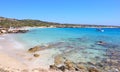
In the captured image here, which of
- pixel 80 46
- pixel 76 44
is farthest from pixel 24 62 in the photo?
pixel 76 44

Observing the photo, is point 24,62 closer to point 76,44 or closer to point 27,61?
point 27,61

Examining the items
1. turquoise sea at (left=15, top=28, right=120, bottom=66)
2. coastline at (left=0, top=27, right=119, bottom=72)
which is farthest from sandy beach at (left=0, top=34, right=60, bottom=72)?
turquoise sea at (left=15, top=28, right=120, bottom=66)

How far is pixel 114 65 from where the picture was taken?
53.1 feet

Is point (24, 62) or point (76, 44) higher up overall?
point (24, 62)

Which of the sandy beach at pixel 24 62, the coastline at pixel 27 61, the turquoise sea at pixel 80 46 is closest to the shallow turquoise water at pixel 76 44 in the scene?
the turquoise sea at pixel 80 46

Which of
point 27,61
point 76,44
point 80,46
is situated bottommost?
point 76,44

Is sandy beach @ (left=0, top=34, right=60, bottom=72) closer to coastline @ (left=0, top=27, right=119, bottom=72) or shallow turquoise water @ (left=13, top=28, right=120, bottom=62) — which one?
coastline @ (left=0, top=27, right=119, bottom=72)

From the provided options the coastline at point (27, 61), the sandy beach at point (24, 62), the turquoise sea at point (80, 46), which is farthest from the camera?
the turquoise sea at point (80, 46)

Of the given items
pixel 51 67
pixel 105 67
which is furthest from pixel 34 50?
pixel 105 67

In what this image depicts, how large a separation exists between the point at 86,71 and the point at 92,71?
1.69 ft

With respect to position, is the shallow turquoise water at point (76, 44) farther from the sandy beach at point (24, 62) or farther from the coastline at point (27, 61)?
the sandy beach at point (24, 62)

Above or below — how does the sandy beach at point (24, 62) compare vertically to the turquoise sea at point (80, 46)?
above

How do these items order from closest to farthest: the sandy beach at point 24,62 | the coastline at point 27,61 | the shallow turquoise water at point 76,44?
the sandy beach at point 24,62 → the coastline at point 27,61 → the shallow turquoise water at point 76,44

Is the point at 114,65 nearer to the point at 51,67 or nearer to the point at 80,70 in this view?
the point at 80,70
